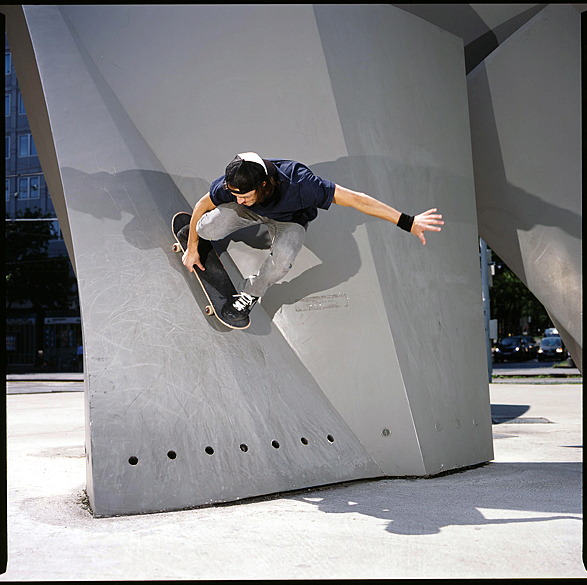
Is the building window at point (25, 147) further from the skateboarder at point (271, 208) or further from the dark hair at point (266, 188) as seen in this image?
the dark hair at point (266, 188)

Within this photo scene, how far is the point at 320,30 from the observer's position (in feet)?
20.3

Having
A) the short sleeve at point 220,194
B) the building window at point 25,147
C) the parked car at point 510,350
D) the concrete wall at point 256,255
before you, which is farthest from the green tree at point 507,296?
the short sleeve at point 220,194

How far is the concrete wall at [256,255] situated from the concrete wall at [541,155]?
1.02m

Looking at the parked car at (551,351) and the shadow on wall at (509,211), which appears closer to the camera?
the shadow on wall at (509,211)

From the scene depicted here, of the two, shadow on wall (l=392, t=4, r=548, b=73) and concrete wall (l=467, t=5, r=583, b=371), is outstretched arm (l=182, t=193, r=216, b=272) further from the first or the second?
concrete wall (l=467, t=5, r=583, b=371)

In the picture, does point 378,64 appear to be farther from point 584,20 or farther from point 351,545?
point 351,545

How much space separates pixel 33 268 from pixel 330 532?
34200mm

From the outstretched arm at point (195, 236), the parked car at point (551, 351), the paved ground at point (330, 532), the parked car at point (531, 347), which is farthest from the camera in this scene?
the parked car at point (531, 347)

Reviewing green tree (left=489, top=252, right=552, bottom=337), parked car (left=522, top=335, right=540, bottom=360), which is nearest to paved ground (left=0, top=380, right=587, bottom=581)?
parked car (left=522, top=335, right=540, bottom=360)

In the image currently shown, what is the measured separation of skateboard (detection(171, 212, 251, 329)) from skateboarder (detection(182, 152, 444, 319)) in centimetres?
7

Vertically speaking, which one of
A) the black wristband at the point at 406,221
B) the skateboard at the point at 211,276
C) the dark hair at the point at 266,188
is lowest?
the skateboard at the point at 211,276

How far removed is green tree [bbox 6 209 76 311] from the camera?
3481 centimetres

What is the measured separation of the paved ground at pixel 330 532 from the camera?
138 inches

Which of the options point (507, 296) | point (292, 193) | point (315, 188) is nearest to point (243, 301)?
point (292, 193)
